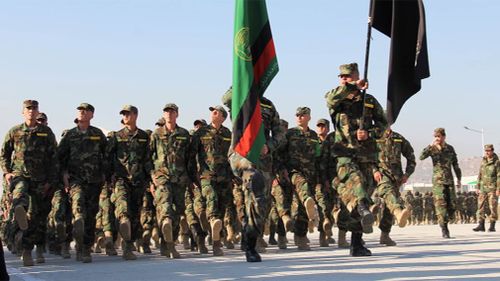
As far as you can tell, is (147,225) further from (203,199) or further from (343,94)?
(343,94)

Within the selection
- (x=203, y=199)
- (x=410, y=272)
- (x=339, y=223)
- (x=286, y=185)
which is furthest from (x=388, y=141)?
(x=410, y=272)

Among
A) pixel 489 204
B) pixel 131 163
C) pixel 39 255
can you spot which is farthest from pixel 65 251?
pixel 489 204

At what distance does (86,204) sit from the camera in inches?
412

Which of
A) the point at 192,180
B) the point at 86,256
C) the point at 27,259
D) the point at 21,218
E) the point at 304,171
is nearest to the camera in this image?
the point at 21,218

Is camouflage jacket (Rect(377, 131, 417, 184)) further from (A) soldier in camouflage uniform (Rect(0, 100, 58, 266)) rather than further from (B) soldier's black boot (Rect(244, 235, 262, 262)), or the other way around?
(A) soldier in camouflage uniform (Rect(0, 100, 58, 266))

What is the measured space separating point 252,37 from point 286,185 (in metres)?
3.86

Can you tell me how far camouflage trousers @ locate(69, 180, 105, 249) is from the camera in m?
10.1

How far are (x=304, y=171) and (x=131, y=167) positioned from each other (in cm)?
293

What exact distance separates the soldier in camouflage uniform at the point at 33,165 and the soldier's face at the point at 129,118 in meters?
1.08

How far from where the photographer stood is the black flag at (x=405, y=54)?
8.55 metres

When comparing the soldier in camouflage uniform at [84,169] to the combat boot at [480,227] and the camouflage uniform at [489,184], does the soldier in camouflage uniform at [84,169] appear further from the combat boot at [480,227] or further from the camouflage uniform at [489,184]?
the camouflage uniform at [489,184]

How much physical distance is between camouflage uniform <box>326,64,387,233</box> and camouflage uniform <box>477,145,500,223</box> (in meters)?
10.3

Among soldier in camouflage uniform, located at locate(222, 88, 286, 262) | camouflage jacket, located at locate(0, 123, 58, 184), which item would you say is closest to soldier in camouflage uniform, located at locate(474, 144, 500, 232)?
soldier in camouflage uniform, located at locate(222, 88, 286, 262)

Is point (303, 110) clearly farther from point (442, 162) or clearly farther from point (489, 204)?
point (489, 204)
